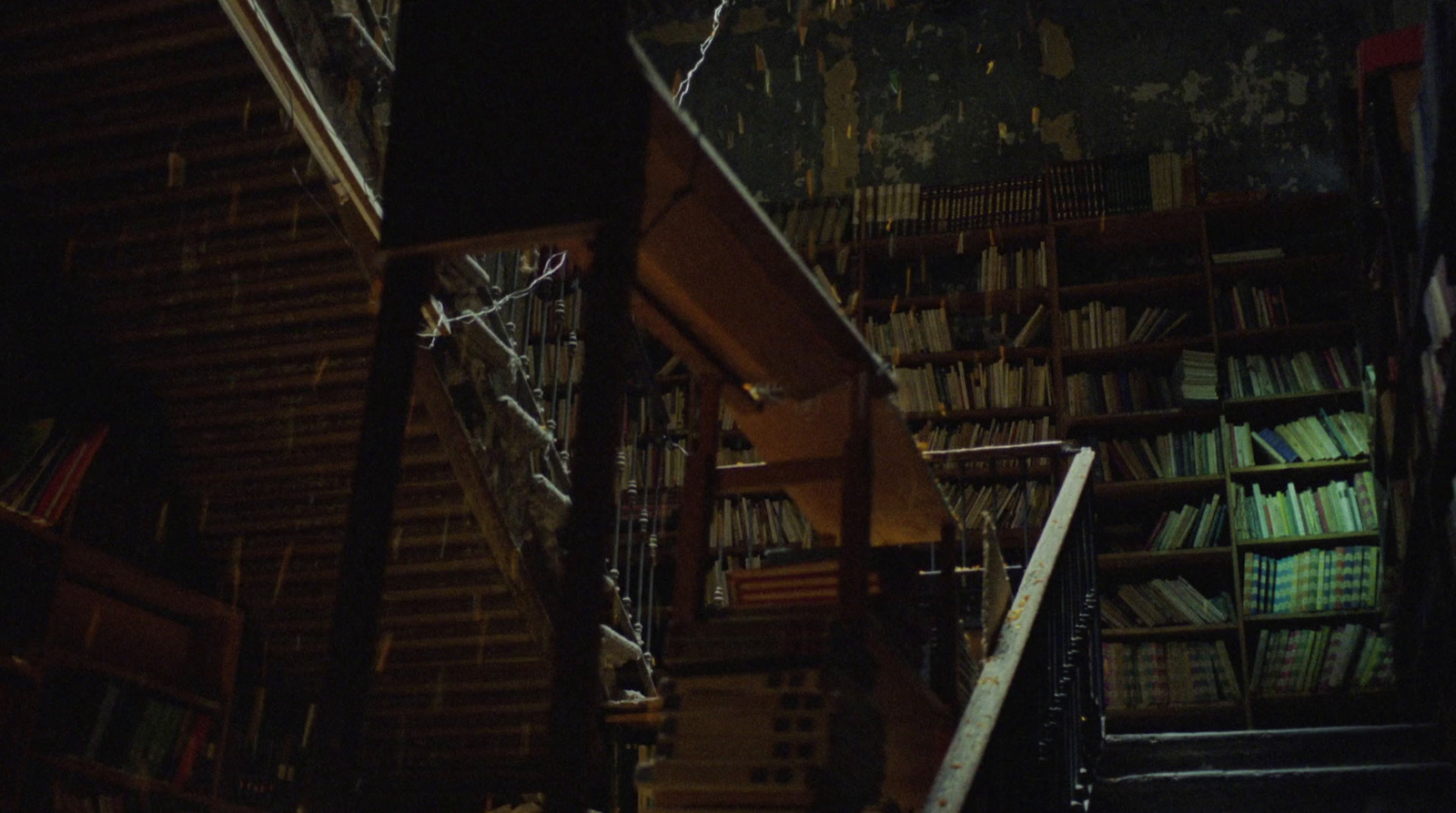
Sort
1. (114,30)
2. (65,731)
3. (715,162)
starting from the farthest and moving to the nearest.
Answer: (65,731)
(114,30)
(715,162)

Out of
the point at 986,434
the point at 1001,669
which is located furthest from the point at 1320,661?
the point at 1001,669

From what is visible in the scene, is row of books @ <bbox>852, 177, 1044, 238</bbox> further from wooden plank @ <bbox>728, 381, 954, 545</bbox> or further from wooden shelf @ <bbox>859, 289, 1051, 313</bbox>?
wooden plank @ <bbox>728, 381, 954, 545</bbox>

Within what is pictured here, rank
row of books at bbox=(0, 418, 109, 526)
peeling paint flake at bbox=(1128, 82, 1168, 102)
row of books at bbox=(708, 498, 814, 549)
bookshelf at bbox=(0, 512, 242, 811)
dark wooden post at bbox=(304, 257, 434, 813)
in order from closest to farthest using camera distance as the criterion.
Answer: dark wooden post at bbox=(304, 257, 434, 813), bookshelf at bbox=(0, 512, 242, 811), row of books at bbox=(0, 418, 109, 526), row of books at bbox=(708, 498, 814, 549), peeling paint flake at bbox=(1128, 82, 1168, 102)

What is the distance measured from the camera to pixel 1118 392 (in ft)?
20.8

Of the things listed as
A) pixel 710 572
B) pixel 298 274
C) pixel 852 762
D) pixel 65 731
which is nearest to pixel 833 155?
pixel 710 572

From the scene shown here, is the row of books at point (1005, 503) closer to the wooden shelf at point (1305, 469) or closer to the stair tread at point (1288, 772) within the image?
the wooden shelf at point (1305, 469)

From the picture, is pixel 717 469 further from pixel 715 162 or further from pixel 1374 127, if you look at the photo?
pixel 1374 127

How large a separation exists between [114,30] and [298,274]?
0.74m

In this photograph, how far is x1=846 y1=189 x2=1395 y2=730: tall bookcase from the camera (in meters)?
5.62

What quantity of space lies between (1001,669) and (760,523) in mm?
3397

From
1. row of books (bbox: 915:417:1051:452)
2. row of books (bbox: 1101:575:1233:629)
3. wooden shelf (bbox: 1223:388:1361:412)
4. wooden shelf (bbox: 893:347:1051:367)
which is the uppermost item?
wooden shelf (bbox: 893:347:1051:367)

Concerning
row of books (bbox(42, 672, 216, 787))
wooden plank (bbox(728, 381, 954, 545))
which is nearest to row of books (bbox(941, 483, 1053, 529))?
wooden plank (bbox(728, 381, 954, 545))

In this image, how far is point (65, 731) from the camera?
4.02 metres

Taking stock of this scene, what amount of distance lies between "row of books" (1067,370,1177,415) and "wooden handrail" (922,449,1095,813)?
214 centimetres
